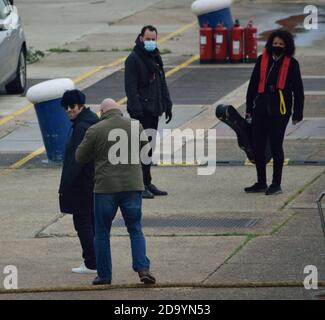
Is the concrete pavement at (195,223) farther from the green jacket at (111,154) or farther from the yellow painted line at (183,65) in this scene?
the yellow painted line at (183,65)

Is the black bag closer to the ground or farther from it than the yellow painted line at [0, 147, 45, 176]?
farther from it

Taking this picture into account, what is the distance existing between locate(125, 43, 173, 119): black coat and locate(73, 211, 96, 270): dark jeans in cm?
296

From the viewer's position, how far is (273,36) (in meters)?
14.4

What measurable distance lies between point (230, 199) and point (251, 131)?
0.88 meters

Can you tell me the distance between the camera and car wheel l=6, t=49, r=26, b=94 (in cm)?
2164

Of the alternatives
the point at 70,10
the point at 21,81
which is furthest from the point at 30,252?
the point at 70,10

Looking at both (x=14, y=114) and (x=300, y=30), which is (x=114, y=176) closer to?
(x=14, y=114)

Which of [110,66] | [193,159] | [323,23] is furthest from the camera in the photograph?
[323,23]

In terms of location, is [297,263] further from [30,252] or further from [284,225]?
[30,252]

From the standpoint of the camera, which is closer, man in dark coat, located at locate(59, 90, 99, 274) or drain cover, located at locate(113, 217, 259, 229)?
man in dark coat, located at locate(59, 90, 99, 274)

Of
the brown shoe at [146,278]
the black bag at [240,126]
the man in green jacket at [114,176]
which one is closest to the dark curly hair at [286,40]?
the black bag at [240,126]

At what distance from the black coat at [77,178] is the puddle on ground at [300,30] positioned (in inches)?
573

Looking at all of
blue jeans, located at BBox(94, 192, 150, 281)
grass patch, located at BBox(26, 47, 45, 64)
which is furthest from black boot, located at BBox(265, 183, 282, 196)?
grass patch, located at BBox(26, 47, 45, 64)

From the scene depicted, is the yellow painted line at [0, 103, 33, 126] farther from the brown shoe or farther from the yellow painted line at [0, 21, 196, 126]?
the brown shoe
